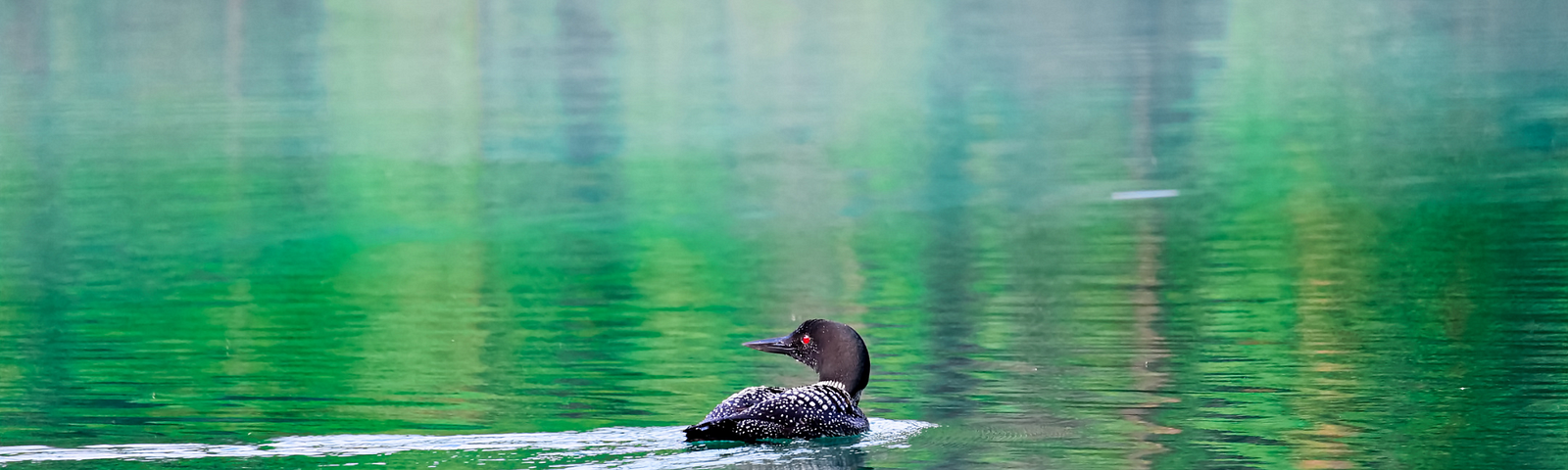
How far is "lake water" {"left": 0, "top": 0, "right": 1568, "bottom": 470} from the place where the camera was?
11.2m

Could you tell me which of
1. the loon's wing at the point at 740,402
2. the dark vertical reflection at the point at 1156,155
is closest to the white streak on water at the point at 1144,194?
the dark vertical reflection at the point at 1156,155

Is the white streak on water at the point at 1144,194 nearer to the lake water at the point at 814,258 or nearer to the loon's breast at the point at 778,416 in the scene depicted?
the lake water at the point at 814,258

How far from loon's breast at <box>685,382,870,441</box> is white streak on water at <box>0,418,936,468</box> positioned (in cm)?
6

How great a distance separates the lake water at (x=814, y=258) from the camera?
36.8 ft

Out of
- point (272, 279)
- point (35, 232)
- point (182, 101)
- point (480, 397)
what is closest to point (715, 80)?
point (182, 101)

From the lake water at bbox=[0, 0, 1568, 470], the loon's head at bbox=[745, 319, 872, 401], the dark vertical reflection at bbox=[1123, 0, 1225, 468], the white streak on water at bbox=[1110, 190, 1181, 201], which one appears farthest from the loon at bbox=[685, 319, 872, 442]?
the white streak on water at bbox=[1110, 190, 1181, 201]

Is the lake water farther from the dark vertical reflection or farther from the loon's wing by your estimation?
the loon's wing

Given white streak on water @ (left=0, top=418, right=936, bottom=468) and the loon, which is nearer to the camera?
white streak on water @ (left=0, top=418, right=936, bottom=468)

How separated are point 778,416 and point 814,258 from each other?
38.9 feet

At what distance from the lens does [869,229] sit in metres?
25.6

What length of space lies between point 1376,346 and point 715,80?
45.8 meters

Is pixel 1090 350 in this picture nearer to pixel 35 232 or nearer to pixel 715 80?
pixel 35 232

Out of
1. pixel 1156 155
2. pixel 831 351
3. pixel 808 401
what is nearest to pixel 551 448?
pixel 808 401

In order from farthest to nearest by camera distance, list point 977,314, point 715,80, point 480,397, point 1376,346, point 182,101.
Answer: point 715,80 < point 182,101 < point 977,314 < point 1376,346 < point 480,397
